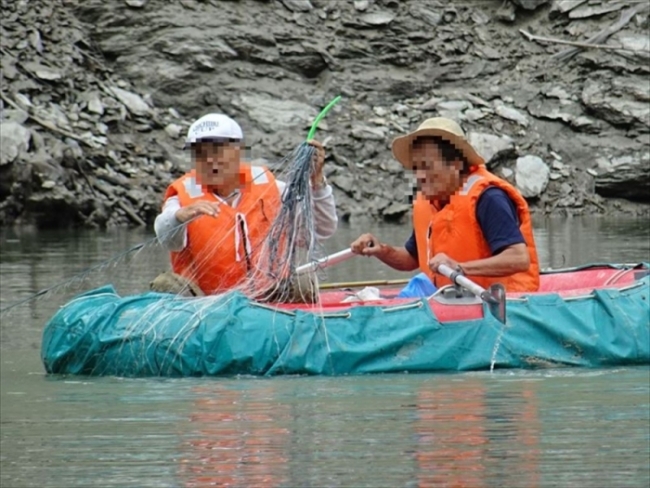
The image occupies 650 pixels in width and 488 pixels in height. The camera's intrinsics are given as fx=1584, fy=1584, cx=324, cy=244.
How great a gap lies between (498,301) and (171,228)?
63.9 inches

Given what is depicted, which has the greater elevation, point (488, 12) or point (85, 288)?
point (488, 12)

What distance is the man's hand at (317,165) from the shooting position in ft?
24.6

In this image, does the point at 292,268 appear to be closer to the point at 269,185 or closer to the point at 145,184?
the point at 269,185

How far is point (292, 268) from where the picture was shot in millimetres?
7543

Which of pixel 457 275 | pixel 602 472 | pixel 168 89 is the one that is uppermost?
pixel 168 89

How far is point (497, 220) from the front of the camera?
714 centimetres

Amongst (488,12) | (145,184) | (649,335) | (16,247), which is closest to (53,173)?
(145,184)

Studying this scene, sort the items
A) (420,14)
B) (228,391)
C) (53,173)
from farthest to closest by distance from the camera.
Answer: (420,14) < (53,173) < (228,391)

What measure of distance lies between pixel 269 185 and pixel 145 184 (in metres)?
11.9

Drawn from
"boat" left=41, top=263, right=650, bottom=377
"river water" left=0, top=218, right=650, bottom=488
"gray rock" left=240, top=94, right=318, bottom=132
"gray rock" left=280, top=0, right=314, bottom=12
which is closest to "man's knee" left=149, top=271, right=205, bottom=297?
"boat" left=41, top=263, right=650, bottom=377

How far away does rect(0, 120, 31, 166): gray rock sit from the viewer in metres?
18.0

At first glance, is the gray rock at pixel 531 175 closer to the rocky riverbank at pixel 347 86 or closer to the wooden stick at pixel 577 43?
the rocky riverbank at pixel 347 86

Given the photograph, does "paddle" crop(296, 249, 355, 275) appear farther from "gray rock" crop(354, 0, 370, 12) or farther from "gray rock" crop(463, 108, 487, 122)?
"gray rock" crop(354, 0, 370, 12)

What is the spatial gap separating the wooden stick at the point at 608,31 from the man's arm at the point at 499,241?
16176 mm
